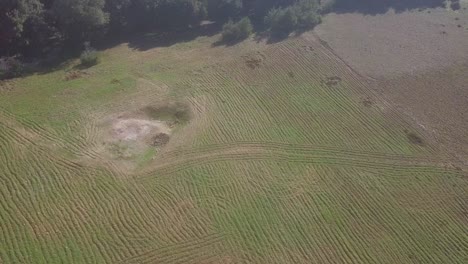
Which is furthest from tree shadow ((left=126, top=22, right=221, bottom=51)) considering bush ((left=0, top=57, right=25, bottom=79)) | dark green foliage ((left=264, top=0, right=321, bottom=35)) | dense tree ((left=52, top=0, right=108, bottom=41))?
bush ((left=0, top=57, right=25, bottom=79))

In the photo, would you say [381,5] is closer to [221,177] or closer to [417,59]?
[417,59]

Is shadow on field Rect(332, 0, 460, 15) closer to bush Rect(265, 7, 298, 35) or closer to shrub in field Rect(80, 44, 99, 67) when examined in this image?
bush Rect(265, 7, 298, 35)

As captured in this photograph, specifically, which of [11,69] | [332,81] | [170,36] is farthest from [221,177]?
[170,36]

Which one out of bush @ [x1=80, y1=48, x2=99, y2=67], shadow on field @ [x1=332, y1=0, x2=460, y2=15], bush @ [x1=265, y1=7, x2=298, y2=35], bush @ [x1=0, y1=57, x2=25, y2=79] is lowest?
shadow on field @ [x1=332, y1=0, x2=460, y2=15]

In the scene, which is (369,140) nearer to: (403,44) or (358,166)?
(358,166)

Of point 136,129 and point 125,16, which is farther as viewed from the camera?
point 125,16

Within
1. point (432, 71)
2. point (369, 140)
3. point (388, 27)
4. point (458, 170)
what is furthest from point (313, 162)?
point (388, 27)

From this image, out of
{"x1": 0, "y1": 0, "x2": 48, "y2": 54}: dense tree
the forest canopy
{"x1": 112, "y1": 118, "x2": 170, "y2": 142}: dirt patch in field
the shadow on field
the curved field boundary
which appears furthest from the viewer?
the shadow on field

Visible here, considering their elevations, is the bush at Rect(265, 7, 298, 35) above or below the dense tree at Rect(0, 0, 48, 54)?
below
